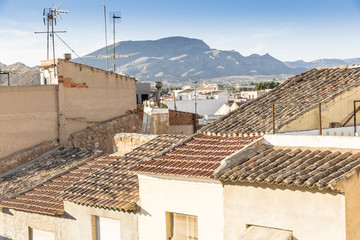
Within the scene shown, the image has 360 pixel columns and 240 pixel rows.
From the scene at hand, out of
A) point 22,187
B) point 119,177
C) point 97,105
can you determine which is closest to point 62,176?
point 22,187

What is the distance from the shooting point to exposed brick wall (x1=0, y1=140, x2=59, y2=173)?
1602 cm

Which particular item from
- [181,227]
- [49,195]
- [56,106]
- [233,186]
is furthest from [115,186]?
[56,106]

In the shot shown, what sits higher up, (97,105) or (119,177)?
(97,105)

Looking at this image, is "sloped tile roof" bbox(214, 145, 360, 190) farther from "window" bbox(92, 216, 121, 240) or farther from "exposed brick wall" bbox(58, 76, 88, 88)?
"exposed brick wall" bbox(58, 76, 88, 88)

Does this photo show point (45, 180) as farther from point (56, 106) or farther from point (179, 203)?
point (179, 203)

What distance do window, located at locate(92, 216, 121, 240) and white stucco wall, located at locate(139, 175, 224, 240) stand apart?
88 centimetres

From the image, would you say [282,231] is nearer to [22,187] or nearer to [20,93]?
[22,187]

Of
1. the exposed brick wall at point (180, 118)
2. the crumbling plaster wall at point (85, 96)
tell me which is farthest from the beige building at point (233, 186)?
the exposed brick wall at point (180, 118)

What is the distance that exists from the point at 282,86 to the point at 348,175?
6054mm

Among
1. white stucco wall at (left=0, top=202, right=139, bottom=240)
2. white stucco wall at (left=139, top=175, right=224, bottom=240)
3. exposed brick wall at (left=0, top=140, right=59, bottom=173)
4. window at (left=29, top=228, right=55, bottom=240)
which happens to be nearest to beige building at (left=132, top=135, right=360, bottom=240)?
white stucco wall at (left=139, top=175, right=224, bottom=240)

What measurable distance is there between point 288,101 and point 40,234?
749 centimetres

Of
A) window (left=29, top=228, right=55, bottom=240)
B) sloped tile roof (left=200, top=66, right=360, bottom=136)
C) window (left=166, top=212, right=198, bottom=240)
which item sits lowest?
window (left=29, top=228, right=55, bottom=240)

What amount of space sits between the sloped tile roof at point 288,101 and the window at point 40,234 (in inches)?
194

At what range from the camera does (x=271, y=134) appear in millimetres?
9445
